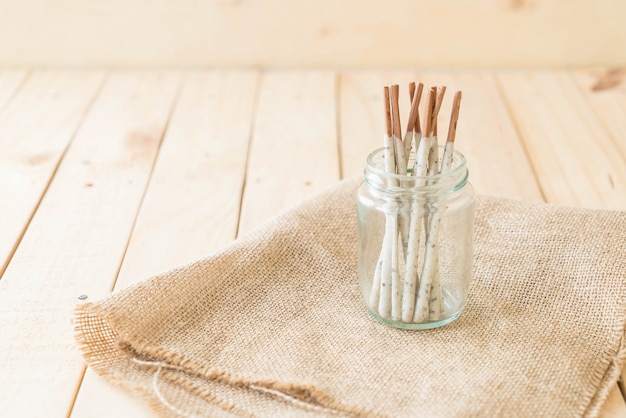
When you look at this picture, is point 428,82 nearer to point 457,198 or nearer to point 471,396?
point 457,198

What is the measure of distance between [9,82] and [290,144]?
63 centimetres

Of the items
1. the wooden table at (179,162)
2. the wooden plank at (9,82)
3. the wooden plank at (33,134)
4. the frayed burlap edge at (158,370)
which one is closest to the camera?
the frayed burlap edge at (158,370)

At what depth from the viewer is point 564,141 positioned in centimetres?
139

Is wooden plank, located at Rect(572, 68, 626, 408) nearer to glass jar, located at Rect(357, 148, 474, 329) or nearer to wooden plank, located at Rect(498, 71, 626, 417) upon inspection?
wooden plank, located at Rect(498, 71, 626, 417)

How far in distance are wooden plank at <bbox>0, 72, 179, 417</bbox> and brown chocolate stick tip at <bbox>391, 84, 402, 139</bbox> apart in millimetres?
382

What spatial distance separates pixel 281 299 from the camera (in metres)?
0.88

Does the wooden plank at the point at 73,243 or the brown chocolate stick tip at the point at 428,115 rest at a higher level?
the brown chocolate stick tip at the point at 428,115

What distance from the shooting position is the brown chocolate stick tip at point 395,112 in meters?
0.78

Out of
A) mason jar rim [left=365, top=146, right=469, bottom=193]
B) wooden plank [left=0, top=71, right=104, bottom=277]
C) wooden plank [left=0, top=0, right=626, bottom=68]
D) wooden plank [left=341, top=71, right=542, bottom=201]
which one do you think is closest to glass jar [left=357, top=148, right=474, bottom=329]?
mason jar rim [left=365, top=146, right=469, bottom=193]

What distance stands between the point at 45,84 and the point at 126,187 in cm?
52

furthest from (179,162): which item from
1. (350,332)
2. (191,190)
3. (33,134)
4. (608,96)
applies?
(608,96)

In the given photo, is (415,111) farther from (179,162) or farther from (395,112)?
(179,162)

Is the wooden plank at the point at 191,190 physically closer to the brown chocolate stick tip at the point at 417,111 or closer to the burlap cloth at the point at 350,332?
the burlap cloth at the point at 350,332

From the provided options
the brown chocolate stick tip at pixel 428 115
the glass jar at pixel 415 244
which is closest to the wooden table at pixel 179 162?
the glass jar at pixel 415 244
